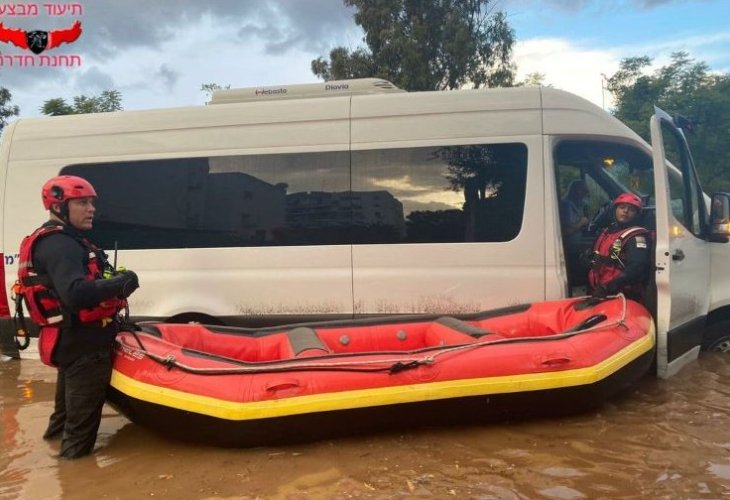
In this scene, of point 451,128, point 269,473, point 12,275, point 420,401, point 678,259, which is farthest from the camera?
point 12,275

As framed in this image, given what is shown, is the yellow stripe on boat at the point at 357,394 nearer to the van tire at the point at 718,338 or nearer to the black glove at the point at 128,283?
the black glove at the point at 128,283

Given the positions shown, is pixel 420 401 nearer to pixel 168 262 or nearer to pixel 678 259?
pixel 678 259

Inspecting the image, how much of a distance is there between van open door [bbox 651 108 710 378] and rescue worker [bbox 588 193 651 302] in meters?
0.22

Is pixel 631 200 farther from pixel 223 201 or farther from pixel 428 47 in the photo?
pixel 428 47

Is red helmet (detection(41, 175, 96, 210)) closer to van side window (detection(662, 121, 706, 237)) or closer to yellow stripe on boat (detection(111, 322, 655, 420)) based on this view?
yellow stripe on boat (detection(111, 322, 655, 420))

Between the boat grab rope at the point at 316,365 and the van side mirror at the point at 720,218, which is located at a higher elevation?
the van side mirror at the point at 720,218

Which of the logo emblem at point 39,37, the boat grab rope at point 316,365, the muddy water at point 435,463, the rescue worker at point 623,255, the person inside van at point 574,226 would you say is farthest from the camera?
the logo emblem at point 39,37

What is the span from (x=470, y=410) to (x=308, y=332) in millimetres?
1341

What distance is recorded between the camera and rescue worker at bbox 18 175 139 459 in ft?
10.6

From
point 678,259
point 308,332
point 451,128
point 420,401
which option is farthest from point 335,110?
point 678,259

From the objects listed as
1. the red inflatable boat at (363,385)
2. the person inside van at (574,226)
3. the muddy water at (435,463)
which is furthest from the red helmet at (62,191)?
the person inside van at (574,226)

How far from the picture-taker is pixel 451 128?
4.58 m

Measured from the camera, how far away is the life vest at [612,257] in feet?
14.3

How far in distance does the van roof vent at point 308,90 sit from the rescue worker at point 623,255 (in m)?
2.18
